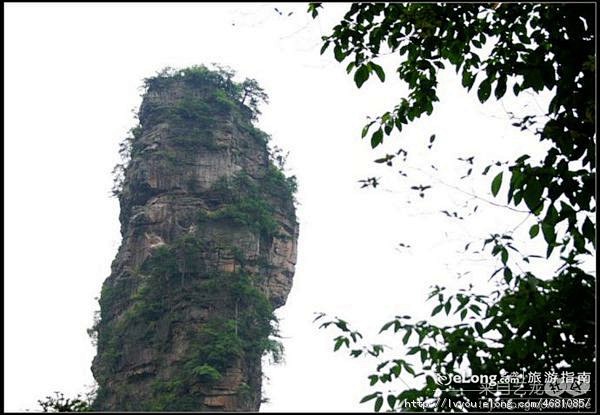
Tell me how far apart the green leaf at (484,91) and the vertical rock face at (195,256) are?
62.9ft

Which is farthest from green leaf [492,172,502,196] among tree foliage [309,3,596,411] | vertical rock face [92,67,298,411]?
vertical rock face [92,67,298,411]

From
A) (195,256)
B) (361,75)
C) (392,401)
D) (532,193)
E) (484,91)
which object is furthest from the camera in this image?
(195,256)

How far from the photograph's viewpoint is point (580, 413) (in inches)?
109

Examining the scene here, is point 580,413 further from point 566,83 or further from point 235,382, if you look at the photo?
point 235,382

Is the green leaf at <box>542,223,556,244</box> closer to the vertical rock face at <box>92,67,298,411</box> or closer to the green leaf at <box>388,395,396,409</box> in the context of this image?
the green leaf at <box>388,395,396,409</box>

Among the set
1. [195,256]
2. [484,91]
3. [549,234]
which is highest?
[195,256]

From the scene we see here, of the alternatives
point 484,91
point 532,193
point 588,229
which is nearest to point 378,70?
point 484,91

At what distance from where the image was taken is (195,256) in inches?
965

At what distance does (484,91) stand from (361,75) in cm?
60

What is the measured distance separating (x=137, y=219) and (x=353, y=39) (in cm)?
2328

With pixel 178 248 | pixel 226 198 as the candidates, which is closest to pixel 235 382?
pixel 178 248

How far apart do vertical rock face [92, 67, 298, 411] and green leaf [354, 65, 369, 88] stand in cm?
1893

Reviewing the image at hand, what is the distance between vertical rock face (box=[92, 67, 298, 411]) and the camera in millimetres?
22656

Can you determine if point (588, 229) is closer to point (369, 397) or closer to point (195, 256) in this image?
point (369, 397)
